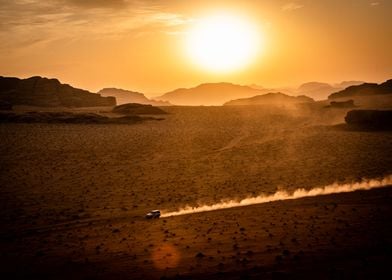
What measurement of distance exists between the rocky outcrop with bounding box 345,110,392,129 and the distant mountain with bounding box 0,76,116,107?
7832 cm

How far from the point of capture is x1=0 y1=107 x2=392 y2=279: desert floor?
14109mm

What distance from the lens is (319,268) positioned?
13078mm

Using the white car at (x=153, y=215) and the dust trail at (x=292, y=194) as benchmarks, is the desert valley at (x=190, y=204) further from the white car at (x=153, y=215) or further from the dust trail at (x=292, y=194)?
the dust trail at (x=292, y=194)

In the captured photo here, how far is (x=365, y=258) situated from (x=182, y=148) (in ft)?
109

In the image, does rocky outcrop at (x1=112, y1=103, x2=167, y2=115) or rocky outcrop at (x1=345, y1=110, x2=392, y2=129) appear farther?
rocky outcrop at (x1=112, y1=103, x2=167, y2=115)

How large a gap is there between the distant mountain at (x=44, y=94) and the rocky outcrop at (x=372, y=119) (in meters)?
78.3

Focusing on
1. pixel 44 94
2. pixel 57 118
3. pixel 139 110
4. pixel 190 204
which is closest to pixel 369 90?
pixel 139 110

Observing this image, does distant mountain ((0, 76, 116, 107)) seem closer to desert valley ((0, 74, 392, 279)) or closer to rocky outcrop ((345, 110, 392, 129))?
desert valley ((0, 74, 392, 279))

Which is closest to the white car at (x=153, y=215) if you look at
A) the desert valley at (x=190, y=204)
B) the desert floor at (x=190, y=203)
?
the desert floor at (x=190, y=203)

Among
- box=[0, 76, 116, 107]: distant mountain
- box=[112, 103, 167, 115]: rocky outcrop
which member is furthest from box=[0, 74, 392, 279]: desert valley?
box=[0, 76, 116, 107]: distant mountain

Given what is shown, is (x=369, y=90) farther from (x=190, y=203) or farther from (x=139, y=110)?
(x=190, y=203)

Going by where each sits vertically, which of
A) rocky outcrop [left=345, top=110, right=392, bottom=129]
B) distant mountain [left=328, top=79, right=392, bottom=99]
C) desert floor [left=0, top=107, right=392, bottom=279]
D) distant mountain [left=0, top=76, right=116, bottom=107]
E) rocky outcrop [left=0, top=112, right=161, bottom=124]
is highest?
distant mountain [left=0, top=76, right=116, bottom=107]

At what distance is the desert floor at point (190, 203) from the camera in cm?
1411

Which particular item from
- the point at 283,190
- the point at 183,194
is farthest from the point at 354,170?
the point at 183,194
